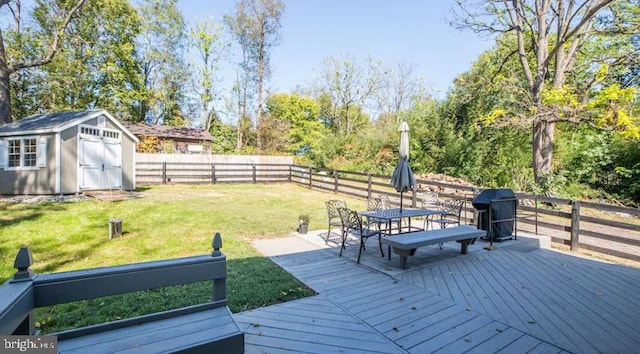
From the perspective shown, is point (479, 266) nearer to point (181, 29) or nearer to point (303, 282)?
point (303, 282)

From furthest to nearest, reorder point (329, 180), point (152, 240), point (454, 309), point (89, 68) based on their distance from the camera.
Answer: point (89, 68)
point (329, 180)
point (152, 240)
point (454, 309)

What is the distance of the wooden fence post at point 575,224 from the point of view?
568 centimetres

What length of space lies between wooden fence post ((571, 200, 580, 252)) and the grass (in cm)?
504

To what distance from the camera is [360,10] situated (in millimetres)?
15914

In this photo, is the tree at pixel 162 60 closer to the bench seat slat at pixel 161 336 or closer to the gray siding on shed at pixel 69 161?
the gray siding on shed at pixel 69 161

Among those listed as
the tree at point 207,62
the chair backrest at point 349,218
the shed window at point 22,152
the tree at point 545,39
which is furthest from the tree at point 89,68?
the tree at point 545,39

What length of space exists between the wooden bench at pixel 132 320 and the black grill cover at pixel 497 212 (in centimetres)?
494

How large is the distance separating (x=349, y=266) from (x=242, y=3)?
75.2 feet

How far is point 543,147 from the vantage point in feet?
34.3

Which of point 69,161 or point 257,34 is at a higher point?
point 257,34

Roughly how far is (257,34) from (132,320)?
79.0 feet

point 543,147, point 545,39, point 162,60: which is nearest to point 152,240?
point 543,147

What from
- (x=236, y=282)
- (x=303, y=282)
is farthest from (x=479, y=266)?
(x=236, y=282)

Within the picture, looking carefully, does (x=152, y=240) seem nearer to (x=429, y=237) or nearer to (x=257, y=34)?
(x=429, y=237)
